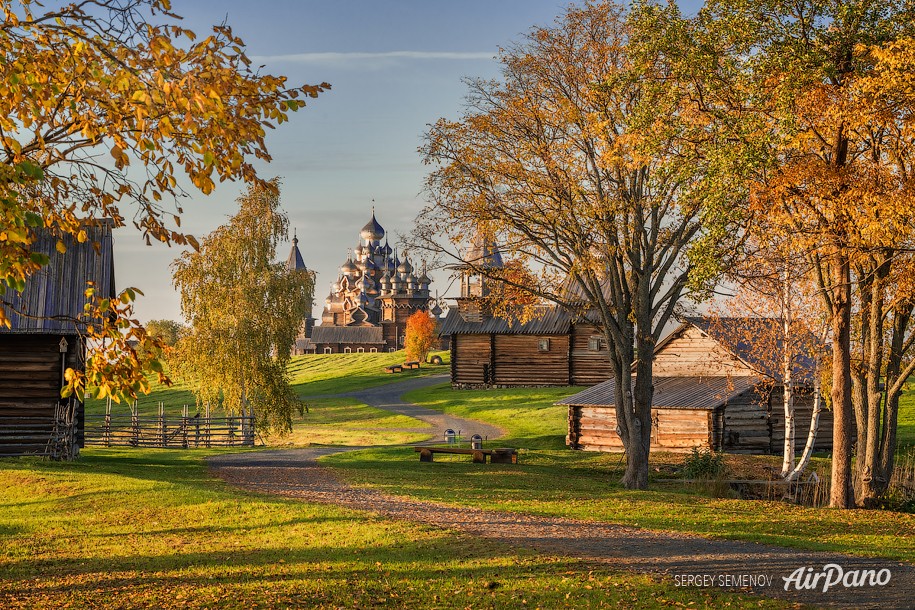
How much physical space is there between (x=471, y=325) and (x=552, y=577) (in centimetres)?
5481

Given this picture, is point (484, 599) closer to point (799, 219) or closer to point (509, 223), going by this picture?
point (799, 219)

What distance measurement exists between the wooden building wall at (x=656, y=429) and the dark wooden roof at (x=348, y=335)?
95.6 metres

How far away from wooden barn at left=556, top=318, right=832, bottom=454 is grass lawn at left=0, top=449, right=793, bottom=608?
21695 mm

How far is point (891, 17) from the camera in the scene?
18.6 m

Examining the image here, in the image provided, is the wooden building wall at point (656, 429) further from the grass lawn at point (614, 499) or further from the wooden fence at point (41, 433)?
the wooden fence at point (41, 433)

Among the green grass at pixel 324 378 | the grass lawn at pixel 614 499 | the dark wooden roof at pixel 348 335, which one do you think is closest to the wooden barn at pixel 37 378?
the grass lawn at pixel 614 499

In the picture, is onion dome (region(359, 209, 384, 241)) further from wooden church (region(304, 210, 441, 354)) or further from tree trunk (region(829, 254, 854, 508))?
tree trunk (region(829, 254, 854, 508))

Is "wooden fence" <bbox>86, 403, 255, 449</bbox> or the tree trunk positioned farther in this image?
"wooden fence" <bbox>86, 403, 255, 449</bbox>

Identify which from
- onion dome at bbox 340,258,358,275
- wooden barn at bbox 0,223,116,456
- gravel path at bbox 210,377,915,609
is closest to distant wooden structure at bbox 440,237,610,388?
wooden barn at bbox 0,223,116,456

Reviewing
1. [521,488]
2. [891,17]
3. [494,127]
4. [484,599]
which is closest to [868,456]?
[521,488]

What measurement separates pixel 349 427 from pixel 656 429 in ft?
73.4

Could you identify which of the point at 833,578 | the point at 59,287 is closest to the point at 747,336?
the point at 833,578

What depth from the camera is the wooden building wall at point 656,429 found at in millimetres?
36469

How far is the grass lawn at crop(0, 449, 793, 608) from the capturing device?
10.5 meters
